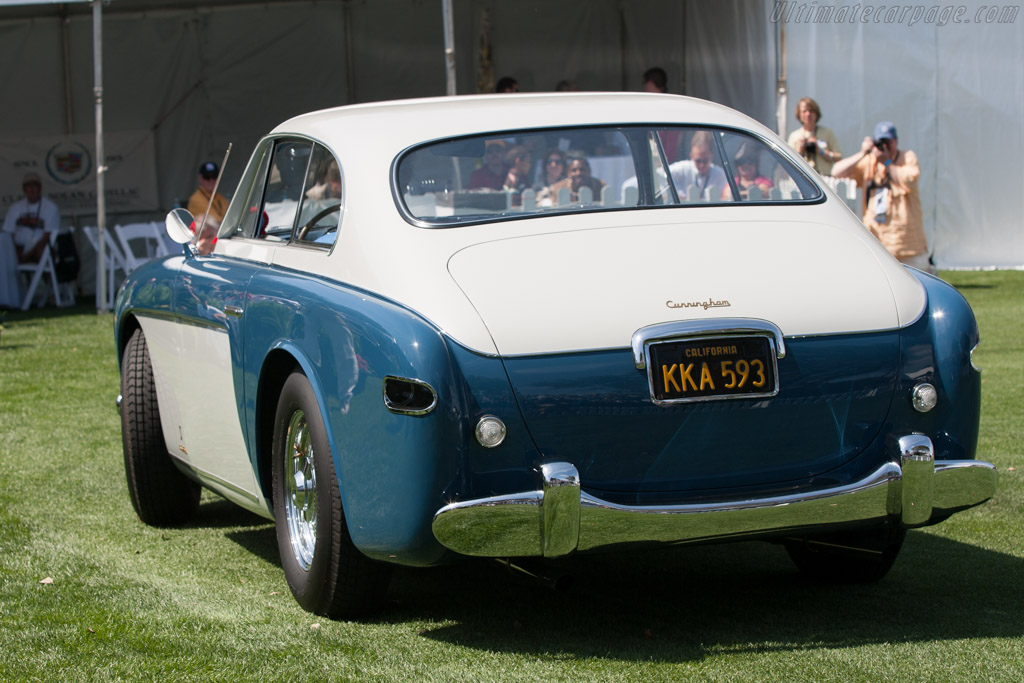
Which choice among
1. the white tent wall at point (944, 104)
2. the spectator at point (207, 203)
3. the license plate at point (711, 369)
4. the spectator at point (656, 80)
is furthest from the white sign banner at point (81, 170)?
the license plate at point (711, 369)

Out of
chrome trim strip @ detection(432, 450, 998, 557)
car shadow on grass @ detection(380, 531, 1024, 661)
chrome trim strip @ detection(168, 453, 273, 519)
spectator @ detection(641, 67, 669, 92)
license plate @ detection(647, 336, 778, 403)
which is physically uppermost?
spectator @ detection(641, 67, 669, 92)

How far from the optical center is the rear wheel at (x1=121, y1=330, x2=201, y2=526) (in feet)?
17.6

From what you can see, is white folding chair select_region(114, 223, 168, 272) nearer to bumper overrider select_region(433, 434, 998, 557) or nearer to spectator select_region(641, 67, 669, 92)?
spectator select_region(641, 67, 669, 92)

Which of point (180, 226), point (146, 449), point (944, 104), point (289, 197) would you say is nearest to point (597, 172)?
point (289, 197)

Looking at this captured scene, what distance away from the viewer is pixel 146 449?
538cm

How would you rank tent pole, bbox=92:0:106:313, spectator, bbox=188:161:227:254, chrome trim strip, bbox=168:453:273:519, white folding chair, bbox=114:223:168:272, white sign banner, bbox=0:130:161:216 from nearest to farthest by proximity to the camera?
→ chrome trim strip, bbox=168:453:273:519 → spectator, bbox=188:161:227:254 → tent pole, bbox=92:0:106:313 → white folding chair, bbox=114:223:168:272 → white sign banner, bbox=0:130:161:216

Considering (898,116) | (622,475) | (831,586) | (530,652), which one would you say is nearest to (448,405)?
(622,475)

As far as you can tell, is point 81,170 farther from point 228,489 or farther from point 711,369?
point 711,369

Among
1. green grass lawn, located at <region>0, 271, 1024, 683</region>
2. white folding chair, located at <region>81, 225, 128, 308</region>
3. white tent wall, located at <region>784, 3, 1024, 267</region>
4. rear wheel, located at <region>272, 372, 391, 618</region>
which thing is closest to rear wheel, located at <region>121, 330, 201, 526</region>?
green grass lawn, located at <region>0, 271, 1024, 683</region>

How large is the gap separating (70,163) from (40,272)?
280cm

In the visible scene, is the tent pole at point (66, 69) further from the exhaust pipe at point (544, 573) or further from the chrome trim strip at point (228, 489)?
the exhaust pipe at point (544, 573)

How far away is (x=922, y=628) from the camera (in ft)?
12.5

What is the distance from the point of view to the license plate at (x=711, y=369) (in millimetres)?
3479

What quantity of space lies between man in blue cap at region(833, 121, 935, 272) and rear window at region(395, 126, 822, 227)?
7.01 metres
